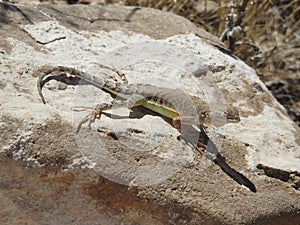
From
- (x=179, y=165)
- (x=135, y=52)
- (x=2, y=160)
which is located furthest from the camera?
(x=135, y=52)

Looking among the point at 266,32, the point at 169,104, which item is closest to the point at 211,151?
the point at 169,104

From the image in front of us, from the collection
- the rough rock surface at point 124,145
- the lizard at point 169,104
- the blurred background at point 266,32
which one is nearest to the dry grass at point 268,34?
the blurred background at point 266,32

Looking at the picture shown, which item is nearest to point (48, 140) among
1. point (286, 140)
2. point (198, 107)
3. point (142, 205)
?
point (142, 205)

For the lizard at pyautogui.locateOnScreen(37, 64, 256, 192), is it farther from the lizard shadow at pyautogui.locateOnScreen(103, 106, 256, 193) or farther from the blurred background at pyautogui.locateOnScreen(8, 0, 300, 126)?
the blurred background at pyautogui.locateOnScreen(8, 0, 300, 126)

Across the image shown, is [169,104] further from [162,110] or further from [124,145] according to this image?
[124,145]

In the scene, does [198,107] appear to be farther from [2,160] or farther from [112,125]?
[2,160]

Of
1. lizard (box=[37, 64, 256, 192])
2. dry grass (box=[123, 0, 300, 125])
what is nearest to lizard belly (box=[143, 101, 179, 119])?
lizard (box=[37, 64, 256, 192])

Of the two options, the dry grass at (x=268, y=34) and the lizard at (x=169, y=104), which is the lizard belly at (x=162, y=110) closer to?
the lizard at (x=169, y=104)
